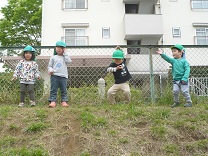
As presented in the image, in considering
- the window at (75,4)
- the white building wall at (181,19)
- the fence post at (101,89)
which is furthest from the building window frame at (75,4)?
the fence post at (101,89)

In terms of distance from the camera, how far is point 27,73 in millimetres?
5281

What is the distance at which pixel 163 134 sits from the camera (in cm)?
367

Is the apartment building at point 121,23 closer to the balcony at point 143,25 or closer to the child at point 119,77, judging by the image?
the balcony at point 143,25

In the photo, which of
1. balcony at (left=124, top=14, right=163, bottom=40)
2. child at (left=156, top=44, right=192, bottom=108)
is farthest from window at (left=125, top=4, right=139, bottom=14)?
child at (left=156, top=44, right=192, bottom=108)

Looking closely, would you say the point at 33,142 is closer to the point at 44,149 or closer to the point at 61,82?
the point at 44,149

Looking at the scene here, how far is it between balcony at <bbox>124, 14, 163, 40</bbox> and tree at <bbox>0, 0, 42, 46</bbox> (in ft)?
26.1

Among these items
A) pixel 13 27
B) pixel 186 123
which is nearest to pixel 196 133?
pixel 186 123

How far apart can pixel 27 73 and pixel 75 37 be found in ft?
37.7

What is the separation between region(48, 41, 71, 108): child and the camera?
16.6 feet

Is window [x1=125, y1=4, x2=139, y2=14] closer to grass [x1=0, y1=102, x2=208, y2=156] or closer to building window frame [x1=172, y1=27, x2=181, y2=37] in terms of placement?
building window frame [x1=172, y1=27, x2=181, y2=37]

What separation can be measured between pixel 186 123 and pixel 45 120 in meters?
2.11

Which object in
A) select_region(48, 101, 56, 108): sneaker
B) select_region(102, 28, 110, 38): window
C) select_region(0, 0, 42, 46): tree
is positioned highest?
select_region(0, 0, 42, 46): tree

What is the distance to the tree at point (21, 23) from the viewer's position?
20828mm

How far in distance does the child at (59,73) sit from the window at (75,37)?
11.3 m
